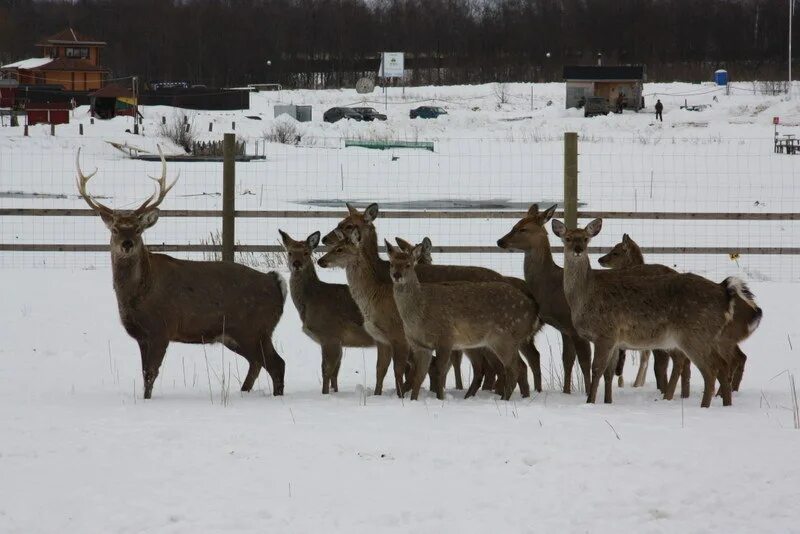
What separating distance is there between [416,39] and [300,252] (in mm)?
100109

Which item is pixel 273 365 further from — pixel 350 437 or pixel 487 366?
pixel 350 437

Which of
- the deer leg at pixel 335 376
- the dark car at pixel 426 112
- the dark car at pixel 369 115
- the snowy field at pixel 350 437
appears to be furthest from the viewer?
the dark car at pixel 426 112

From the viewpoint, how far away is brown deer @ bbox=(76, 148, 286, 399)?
32.3 feet

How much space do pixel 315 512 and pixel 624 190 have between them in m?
21.8

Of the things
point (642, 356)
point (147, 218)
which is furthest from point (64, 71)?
point (642, 356)

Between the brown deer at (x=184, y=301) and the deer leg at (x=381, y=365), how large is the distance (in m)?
0.86

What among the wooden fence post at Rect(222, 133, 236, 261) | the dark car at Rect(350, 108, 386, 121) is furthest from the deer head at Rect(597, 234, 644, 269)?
the dark car at Rect(350, 108, 386, 121)

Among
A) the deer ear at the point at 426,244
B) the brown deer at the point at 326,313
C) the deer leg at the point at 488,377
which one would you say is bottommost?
the deer leg at the point at 488,377

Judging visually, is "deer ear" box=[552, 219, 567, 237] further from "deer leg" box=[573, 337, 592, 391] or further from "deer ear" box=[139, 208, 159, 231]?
"deer ear" box=[139, 208, 159, 231]

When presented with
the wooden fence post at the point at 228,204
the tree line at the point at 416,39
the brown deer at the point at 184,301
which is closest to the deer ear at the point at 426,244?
the brown deer at the point at 184,301

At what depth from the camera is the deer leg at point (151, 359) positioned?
31.7 ft

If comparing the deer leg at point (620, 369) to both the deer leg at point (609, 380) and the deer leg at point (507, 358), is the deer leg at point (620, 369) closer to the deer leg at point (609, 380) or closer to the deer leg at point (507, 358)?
the deer leg at point (609, 380)

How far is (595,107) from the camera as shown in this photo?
62938mm

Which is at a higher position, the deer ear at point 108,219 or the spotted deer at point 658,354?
the deer ear at point 108,219
